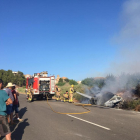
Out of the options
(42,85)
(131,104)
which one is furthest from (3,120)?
(42,85)

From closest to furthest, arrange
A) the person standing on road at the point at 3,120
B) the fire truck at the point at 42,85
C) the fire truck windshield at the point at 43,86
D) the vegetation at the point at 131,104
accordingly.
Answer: the person standing on road at the point at 3,120, the vegetation at the point at 131,104, the fire truck at the point at 42,85, the fire truck windshield at the point at 43,86

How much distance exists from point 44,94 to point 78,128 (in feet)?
42.0

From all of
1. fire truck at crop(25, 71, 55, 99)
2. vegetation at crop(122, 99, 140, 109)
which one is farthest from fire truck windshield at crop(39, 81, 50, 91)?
vegetation at crop(122, 99, 140, 109)

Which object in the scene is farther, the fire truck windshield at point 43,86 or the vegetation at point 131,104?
the fire truck windshield at point 43,86

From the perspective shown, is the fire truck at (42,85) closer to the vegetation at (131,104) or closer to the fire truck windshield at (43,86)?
the fire truck windshield at (43,86)

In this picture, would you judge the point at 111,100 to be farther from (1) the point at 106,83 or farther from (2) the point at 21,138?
(2) the point at 21,138

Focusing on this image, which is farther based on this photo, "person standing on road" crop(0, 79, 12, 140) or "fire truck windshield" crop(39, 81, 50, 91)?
"fire truck windshield" crop(39, 81, 50, 91)

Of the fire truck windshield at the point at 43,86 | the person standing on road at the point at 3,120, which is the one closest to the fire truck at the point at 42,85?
the fire truck windshield at the point at 43,86

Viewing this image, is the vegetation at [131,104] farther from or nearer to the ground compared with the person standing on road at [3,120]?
nearer to the ground

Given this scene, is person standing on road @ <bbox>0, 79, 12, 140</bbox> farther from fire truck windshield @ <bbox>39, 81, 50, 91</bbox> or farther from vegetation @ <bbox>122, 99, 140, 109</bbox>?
fire truck windshield @ <bbox>39, 81, 50, 91</bbox>

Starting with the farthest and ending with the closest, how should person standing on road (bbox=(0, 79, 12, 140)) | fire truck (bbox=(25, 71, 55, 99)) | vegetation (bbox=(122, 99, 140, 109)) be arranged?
1. fire truck (bbox=(25, 71, 55, 99))
2. vegetation (bbox=(122, 99, 140, 109))
3. person standing on road (bbox=(0, 79, 12, 140))

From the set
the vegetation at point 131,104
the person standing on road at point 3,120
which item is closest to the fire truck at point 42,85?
the vegetation at point 131,104

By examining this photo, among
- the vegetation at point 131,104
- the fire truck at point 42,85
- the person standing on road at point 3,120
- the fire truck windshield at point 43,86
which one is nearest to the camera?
the person standing on road at point 3,120

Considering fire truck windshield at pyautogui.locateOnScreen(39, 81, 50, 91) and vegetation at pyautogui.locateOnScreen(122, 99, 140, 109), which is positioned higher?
fire truck windshield at pyautogui.locateOnScreen(39, 81, 50, 91)
